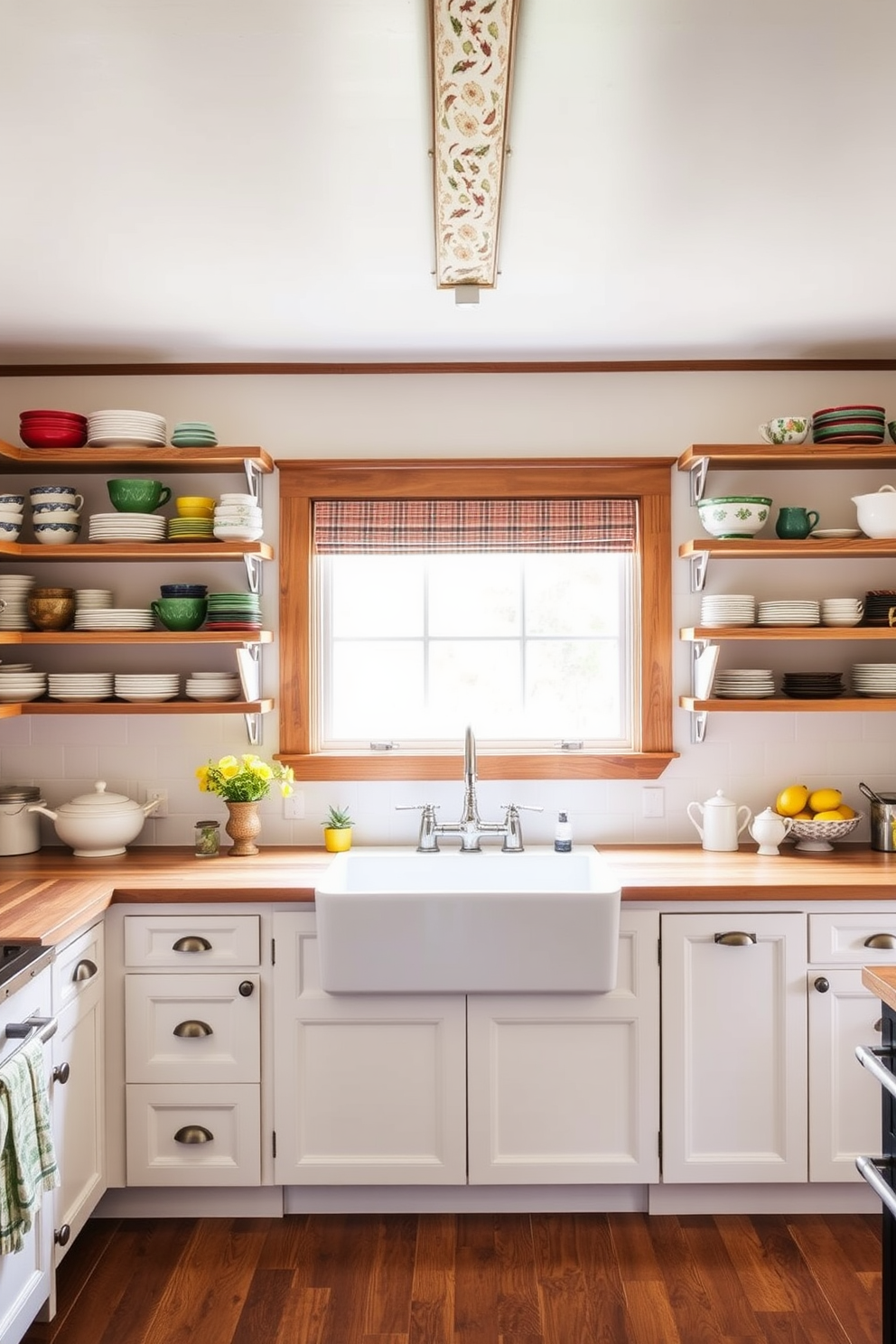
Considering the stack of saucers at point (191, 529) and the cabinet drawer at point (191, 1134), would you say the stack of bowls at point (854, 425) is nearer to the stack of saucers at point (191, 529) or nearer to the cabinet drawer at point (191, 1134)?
the stack of saucers at point (191, 529)

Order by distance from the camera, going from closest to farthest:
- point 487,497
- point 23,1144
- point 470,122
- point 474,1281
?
point 470,122, point 23,1144, point 474,1281, point 487,497

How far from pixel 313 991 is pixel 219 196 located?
6.34 ft

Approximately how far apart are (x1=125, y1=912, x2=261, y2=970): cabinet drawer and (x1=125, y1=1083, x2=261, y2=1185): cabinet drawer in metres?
0.32

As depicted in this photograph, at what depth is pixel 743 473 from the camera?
3.25m

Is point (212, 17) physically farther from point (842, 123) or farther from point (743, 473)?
point (743, 473)

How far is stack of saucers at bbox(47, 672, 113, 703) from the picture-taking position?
120 inches

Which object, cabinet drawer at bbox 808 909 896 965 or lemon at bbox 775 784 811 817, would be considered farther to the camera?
lemon at bbox 775 784 811 817

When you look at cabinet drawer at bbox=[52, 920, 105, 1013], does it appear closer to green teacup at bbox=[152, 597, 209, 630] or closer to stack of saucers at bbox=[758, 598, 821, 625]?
green teacup at bbox=[152, 597, 209, 630]

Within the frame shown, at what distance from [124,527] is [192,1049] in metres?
1.52

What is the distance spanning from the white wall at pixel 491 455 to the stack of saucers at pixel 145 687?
0.70 ft

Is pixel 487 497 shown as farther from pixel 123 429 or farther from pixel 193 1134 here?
pixel 193 1134

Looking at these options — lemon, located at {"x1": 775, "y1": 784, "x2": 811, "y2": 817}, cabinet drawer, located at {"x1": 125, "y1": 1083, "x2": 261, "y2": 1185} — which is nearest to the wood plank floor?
cabinet drawer, located at {"x1": 125, "y1": 1083, "x2": 261, "y2": 1185}

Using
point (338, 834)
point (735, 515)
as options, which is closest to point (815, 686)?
point (735, 515)

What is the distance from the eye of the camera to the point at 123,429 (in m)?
3.01
